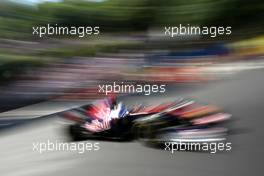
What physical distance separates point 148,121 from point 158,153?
14cm

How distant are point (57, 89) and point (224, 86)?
2.22 feet

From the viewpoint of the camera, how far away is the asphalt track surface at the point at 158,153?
209 cm

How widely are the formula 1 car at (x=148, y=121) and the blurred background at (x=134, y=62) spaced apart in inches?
1.8

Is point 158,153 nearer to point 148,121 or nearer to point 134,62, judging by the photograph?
point 148,121

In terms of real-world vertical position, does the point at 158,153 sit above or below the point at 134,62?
below

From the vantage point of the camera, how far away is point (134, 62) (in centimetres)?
210

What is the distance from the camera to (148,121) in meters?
2.15

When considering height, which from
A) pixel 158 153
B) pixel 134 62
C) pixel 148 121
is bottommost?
pixel 158 153

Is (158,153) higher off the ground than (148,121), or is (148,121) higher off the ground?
(148,121)

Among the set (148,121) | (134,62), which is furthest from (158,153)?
(134,62)

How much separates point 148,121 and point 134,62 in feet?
0.84

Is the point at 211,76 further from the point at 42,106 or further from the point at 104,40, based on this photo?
the point at 42,106

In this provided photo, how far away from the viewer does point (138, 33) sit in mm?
2090

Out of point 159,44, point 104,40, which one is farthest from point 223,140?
point 104,40
